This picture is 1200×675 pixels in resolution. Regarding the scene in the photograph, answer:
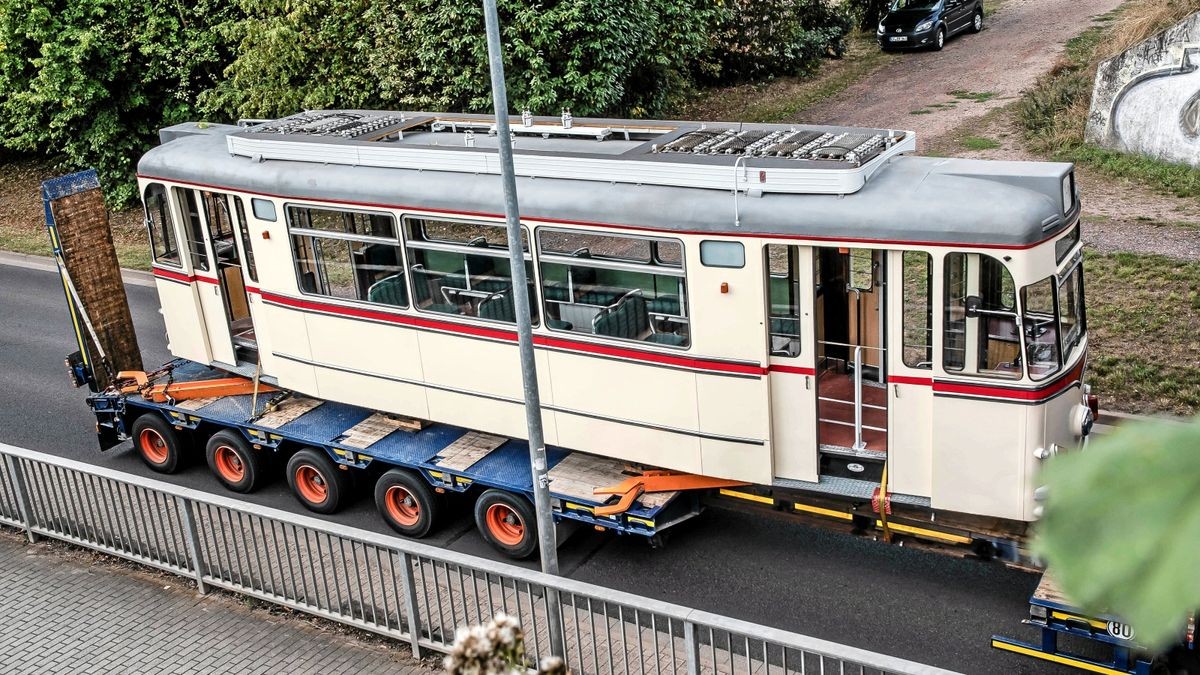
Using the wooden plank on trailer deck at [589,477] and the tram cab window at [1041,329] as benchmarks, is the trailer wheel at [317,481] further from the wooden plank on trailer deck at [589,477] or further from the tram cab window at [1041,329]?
the tram cab window at [1041,329]

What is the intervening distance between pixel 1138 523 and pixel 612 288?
9591 millimetres

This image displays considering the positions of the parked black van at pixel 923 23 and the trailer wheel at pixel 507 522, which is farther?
the parked black van at pixel 923 23

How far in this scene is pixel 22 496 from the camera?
11312 mm

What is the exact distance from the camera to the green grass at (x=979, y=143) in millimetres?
21922

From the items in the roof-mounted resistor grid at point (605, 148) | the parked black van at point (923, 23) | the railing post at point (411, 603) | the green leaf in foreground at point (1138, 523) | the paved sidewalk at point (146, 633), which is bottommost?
the paved sidewalk at point (146, 633)

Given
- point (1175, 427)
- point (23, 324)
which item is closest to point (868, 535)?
point (1175, 427)

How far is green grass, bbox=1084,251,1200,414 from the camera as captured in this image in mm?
12586

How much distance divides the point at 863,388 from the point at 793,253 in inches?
51.8

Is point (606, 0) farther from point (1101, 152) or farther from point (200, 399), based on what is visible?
point (200, 399)

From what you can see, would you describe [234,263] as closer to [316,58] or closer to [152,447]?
[152,447]

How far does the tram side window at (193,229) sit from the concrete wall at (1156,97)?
46.4 ft

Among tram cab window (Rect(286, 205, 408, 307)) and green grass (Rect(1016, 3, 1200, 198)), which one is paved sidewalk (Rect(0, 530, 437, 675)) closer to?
tram cab window (Rect(286, 205, 408, 307))

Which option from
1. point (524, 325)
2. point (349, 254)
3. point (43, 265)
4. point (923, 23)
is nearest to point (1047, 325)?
point (524, 325)

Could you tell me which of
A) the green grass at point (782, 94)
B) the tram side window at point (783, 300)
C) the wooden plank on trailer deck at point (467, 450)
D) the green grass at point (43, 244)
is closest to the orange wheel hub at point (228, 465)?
the wooden plank on trailer deck at point (467, 450)
